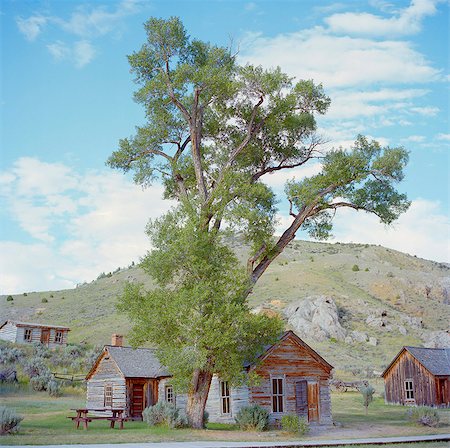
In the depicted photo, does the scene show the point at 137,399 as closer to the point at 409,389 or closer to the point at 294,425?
the point at 294,425

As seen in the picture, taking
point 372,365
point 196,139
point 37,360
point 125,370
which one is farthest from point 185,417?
point 372,365

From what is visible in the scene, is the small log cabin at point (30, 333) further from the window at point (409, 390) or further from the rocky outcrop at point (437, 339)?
the rocky outcrop at point (437, 339)

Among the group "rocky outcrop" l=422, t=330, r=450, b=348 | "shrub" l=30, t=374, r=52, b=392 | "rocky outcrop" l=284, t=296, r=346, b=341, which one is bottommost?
"shrub" l=30, t=374, r=52, b=392

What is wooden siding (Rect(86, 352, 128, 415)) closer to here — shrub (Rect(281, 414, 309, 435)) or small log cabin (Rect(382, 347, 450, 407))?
shrub (Rect(281, 414, 309, 435))

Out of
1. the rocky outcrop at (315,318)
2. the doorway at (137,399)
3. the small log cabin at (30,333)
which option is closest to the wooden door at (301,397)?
the doorway at (137,399)

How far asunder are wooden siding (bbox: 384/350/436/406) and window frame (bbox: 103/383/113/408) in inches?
769

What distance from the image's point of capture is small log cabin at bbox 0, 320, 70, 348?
55.5 meters

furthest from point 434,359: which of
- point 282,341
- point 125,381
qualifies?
point 125,381

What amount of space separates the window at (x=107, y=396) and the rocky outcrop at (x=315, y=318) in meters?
31.5

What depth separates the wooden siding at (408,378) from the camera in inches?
1485

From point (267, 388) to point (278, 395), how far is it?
2.35 feet

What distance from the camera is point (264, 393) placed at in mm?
27125

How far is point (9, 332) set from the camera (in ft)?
184

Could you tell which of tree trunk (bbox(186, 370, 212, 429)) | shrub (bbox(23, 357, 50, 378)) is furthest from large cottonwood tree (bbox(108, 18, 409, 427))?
shrub (bbox(23, 357, 50, 378))
